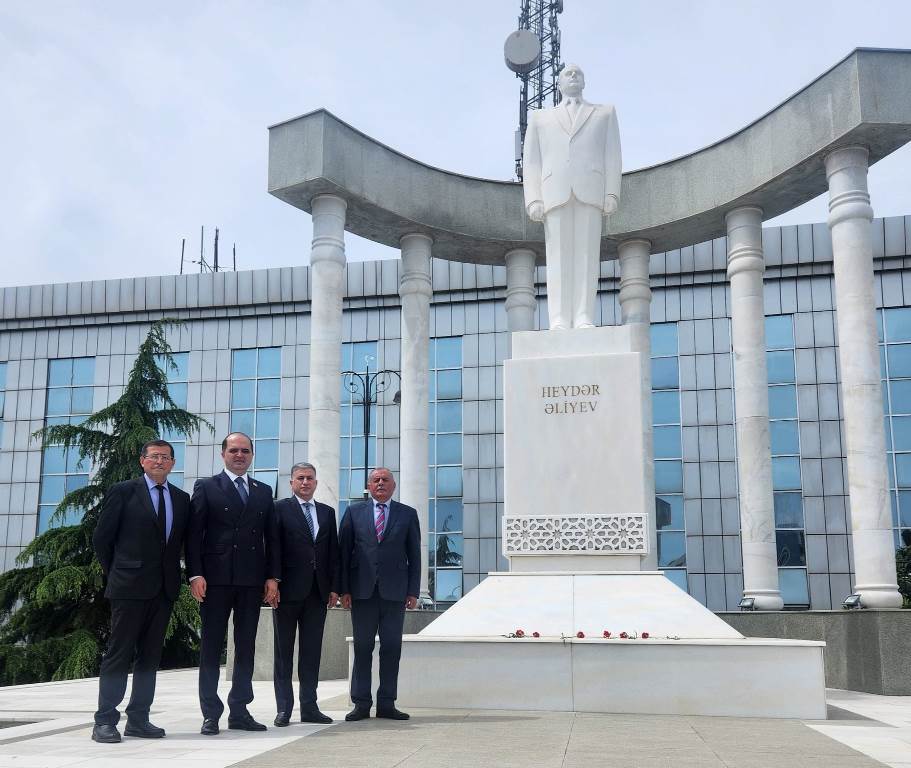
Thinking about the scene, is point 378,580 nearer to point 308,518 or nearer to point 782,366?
point 308,518

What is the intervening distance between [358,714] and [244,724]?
988mm

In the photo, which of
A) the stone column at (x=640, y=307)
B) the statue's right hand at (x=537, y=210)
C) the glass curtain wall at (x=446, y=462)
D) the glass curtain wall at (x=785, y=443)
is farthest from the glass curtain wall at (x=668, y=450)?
the statue's right hand at (x=537, y=210)

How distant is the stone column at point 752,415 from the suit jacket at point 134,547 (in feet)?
35.1

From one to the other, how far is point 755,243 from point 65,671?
590 inches

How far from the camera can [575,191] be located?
14.2 meters

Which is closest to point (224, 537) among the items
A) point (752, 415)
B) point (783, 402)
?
point (752, 415)

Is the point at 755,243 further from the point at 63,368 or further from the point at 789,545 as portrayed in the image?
the point at 63,368

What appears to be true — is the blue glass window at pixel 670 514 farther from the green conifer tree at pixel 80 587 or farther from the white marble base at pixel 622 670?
the white marble base at pixel 622 670

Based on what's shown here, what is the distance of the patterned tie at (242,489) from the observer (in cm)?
811

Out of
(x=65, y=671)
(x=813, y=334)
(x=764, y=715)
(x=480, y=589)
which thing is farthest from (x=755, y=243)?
(x=813, y=334)

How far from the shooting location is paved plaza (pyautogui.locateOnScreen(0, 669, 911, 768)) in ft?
19.9

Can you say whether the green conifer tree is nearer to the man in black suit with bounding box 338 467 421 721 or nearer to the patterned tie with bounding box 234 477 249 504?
the man in black suit with bounding box 338 467 421 721

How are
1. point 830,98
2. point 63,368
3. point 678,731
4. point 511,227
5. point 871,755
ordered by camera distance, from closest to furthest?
point 871,755 < point 678,731 < point 830,98 < point 511,227 < point 63,368

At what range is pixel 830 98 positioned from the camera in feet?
50.7
